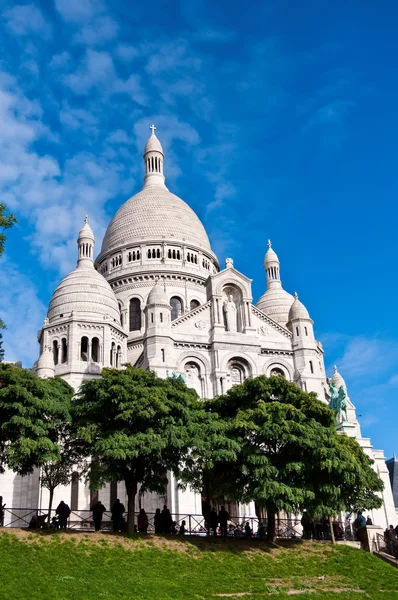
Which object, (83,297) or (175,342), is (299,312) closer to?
(175,342)

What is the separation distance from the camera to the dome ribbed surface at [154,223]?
7462cm

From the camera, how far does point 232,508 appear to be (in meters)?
47.7

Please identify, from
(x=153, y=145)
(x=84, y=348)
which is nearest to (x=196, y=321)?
(x=84, y=348)

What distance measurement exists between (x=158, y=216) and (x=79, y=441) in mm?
43861

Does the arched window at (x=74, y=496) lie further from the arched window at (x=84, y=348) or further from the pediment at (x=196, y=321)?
the pediment at (x=196, y=321)

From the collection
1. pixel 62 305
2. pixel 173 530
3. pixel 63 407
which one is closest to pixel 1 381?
pixel 63 407

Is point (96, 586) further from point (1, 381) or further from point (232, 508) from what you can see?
point (232, 508)

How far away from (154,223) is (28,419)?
45.5m

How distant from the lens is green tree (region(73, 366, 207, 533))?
3234 cm

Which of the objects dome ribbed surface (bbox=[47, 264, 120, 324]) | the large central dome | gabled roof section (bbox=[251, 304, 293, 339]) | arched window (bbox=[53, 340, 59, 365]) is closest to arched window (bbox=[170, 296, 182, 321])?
the large central dome

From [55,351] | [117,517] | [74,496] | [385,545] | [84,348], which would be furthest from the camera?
[84,348]

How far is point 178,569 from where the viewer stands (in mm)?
27688

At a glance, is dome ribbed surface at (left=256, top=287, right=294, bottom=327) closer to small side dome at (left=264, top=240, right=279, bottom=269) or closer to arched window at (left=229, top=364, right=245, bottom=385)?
small side dome at (left=264, top=240, right=279, bottom=269)

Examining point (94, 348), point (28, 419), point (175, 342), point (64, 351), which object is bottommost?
point (28, 419)
